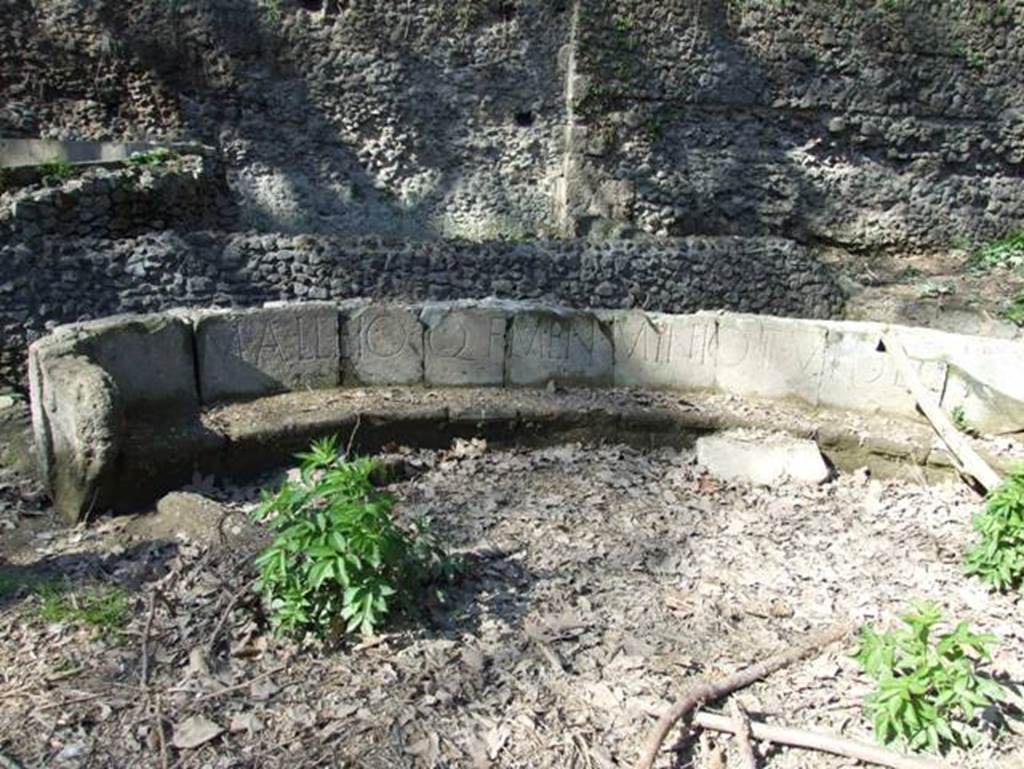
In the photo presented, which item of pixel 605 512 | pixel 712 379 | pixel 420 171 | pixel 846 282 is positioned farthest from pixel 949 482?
pixel 420 171

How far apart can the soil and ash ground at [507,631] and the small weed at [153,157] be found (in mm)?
4994

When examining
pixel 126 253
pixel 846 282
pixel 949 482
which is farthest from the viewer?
pixel 846 282

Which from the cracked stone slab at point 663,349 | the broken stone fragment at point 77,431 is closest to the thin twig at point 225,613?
the broken stone fragment at point 77,431

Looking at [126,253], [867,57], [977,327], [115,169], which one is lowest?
[977,327]

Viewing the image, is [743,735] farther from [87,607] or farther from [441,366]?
[441,366]

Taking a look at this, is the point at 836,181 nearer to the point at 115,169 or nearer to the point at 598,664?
the point at 115,169

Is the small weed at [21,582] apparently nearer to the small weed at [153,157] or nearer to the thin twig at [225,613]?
the thin twig at [225,613]

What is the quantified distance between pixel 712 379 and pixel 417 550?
2.38 meters

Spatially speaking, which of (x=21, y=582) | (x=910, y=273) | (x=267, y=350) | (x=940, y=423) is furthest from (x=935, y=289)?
(x=21, y=582)

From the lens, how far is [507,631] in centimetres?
298

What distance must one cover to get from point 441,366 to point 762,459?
5.36 feet

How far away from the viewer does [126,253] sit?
698 cm

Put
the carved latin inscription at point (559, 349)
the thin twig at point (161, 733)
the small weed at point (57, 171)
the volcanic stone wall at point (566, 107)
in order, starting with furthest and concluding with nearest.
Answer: the volcanic stone wall at point (566, 107)
the small weed at point (57, 171)
the carved latin inscription at point (559, 349)
the thin twig at point (161, 733)

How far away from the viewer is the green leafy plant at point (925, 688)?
2.45m
